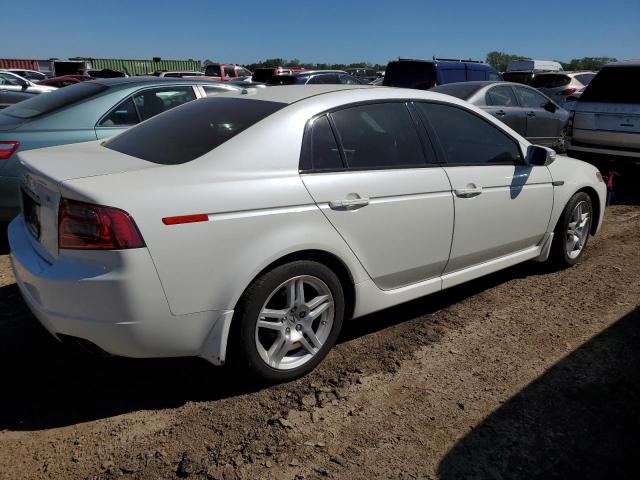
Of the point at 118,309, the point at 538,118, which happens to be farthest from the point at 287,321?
the point at 538,118

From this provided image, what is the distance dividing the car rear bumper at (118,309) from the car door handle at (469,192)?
173cm

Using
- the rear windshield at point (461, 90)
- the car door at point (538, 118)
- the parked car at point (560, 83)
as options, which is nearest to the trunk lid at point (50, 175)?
the rear windshield at point (461, 90)

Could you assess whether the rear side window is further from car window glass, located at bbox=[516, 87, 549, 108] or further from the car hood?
car window glass, located at bbox=[516, 87, 549, 108]

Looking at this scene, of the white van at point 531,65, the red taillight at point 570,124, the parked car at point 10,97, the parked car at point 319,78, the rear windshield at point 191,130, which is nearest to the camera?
the rear windshield at point 191,130

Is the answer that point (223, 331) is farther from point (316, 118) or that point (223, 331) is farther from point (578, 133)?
point (578, 133)

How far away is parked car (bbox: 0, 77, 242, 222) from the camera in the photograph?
4.75 metres

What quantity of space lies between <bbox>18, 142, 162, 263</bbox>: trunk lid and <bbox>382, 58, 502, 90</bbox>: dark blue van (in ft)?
33.4

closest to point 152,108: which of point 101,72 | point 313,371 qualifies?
point 313,371

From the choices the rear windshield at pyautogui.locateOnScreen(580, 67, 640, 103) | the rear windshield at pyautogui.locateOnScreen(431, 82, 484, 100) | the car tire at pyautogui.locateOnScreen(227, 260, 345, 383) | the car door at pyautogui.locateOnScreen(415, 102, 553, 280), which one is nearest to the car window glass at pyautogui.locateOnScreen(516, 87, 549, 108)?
the rear windshield at pyautogui.locateOnScreen(431, 82, 484, 100)

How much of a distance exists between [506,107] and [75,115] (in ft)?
23.7

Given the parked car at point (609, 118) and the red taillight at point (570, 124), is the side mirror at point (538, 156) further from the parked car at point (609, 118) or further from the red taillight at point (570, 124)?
the red taillight at point (570, 124)

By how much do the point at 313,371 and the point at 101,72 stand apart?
31.6m

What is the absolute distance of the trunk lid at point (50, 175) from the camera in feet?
8.58

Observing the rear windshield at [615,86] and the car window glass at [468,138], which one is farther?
the rear windshield at [615,86]
